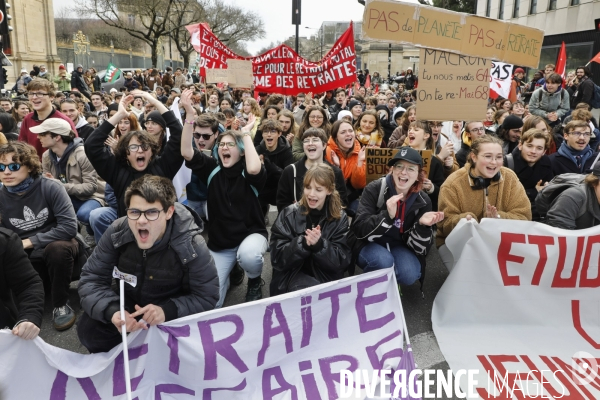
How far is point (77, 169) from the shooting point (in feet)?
16.3

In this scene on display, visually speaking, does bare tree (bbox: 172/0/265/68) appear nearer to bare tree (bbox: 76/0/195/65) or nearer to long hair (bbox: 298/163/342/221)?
bare tree (bbox: 76/0/195/65)

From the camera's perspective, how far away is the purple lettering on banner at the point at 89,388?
2.66m

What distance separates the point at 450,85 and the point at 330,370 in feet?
8.93

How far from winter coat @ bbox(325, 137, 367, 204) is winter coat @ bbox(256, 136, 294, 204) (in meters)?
0.54

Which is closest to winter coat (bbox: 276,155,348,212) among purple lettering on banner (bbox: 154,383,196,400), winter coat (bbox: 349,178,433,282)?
winter coat (bbox: 349,178,433,282)

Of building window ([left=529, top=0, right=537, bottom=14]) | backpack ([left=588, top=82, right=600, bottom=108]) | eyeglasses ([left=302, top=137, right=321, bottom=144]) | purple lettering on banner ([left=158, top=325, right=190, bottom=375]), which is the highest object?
building window ([left=529, top=0, right=537, bottom=14])

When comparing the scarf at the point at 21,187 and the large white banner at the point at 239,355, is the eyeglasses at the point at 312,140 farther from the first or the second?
the scarf at the point at 21,187

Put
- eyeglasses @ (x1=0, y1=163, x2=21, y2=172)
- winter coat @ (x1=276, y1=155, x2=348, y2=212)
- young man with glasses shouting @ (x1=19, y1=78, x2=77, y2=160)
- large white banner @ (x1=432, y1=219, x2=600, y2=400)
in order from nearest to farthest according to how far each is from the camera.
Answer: large white banner @ (x1=432, y1=219, x2=600, y2=400)
eyeglasses @ (x1=0, y1=163, x2=21, y2=172)
winter coat @ (x1=276, y1=155, x2=348, y2=212)
young man with glasses shouting @ (x1=19, y1=78, x2=77, y2=160)

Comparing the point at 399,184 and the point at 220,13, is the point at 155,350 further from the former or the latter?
the point at 220,13

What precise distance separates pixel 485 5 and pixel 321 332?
37.1 meters

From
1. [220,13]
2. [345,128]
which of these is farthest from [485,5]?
[345,128]

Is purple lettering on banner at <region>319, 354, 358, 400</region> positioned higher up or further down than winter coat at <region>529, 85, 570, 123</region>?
further down

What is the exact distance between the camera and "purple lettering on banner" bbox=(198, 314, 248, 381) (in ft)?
9.18

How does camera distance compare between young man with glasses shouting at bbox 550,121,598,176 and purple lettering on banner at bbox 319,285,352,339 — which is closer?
purple lettering on banner at bbox 319,285,352,339
